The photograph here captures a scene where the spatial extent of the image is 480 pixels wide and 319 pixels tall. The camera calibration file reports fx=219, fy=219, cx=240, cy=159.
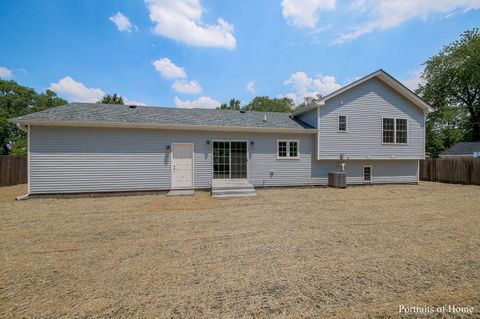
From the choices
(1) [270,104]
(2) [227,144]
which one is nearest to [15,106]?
(2) [227,144]

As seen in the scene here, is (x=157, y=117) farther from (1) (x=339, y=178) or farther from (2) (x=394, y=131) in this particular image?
(2) (x=394, y=131)

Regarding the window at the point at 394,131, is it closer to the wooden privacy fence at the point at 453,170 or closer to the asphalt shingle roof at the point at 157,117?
the wooden privacy fence at the point at 453,170

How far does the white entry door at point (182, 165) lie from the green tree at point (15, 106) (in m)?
30.3

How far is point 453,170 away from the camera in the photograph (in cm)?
1442

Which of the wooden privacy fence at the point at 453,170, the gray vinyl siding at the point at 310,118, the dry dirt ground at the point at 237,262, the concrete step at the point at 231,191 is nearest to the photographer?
the dry dirt ground at the point at 237,262

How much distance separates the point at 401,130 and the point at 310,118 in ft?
18.3

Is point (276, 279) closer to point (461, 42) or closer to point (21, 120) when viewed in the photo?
point (21, 120)

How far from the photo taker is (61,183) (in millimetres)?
9664

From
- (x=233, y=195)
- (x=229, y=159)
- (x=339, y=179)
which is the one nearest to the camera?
(x=233, y=195)

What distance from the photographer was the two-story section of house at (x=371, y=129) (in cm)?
1223

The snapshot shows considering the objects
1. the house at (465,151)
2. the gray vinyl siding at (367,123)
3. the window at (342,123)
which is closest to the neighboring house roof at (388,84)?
the gray vinyl siding at (367,123)

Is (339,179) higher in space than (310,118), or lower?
lower

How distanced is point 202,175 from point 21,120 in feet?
A: 25.3

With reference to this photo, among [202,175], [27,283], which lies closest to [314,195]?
[202,175]
